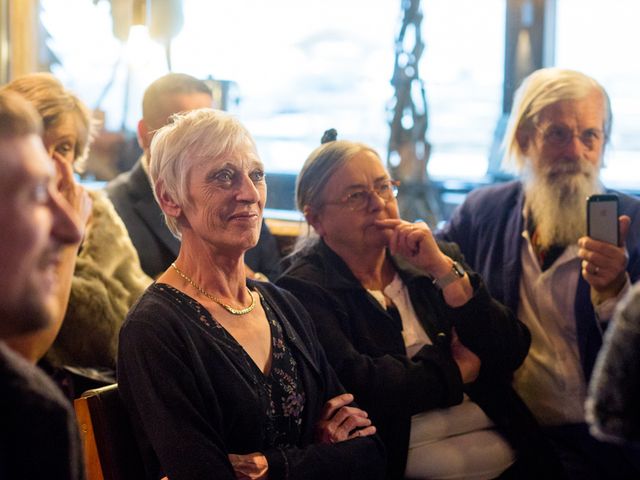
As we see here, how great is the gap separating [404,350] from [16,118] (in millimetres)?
1420

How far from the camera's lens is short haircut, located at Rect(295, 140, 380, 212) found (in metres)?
2.38

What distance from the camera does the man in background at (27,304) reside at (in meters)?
0.97

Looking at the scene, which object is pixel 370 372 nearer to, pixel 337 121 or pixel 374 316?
pixel 374 316

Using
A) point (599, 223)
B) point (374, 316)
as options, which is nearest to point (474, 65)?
point (599, 223)

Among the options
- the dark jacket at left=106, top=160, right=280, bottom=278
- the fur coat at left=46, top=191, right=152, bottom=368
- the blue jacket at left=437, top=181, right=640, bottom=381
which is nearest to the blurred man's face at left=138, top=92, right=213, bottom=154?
the dark jacket at left=106, top=160, right=280, bottom=278

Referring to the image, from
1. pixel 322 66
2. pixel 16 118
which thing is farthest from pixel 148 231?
pixel 16 118

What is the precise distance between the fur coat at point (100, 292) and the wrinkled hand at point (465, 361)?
96cm

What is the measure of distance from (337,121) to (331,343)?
2.45 metres

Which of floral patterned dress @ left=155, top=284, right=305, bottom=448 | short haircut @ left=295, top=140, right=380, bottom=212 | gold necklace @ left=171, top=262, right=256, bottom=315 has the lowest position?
floral patterned dress @ left=155, top=284, right=305, bottom=448

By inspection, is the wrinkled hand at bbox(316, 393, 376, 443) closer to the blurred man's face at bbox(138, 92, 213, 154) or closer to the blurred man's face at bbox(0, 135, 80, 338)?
the blurred man's face at bbox(0, 135, 80, 338)

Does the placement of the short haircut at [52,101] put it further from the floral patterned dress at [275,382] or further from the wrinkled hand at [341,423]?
the wrinkled hand at [341,423]

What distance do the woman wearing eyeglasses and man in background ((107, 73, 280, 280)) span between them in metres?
0.58

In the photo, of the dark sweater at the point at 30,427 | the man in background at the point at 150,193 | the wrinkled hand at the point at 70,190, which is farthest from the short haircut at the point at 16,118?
the man in background at the point at 150,193

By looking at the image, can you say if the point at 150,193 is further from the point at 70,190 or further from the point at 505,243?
the point at 505,243
